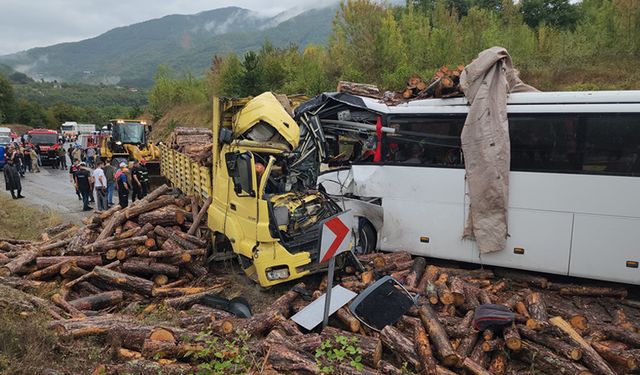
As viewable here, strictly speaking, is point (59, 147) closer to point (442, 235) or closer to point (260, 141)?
point (260, 141)

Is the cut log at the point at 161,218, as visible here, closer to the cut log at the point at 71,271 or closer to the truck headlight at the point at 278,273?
the cut log at the point at 71,271

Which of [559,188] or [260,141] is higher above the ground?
[260,141]

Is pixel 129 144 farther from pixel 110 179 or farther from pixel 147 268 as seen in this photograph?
pixel 147 268

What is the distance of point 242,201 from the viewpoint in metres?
6.67

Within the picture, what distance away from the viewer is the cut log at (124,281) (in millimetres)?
6715

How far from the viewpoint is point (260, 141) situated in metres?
7.08

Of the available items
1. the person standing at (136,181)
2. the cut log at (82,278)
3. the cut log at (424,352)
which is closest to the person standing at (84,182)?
the person standing at (136,181)

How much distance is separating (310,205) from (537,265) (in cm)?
381

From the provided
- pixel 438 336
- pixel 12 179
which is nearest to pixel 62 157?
pixel 12 179

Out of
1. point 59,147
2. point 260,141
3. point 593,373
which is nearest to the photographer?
point 593,373

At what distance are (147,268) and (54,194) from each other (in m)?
14.4

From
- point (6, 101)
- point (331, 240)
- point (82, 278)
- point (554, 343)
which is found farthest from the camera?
point (6, 101)

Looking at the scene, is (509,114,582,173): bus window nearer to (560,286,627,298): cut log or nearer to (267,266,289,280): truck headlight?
(560,286,627,298): cut log

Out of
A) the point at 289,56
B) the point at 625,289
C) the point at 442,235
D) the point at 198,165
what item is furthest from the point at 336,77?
the point at 625,289
